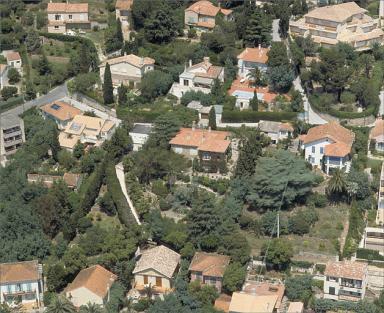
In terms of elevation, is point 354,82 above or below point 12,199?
above

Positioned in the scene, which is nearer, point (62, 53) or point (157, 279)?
point (157, 279)

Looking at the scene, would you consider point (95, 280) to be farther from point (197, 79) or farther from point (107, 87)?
point (197, 79)

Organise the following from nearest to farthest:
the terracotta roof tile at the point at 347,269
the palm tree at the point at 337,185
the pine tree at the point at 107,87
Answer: the terracotta roof tile at the point at 347,269
the palm tree at the point at 337,185
the pine tree at the point at 107,87

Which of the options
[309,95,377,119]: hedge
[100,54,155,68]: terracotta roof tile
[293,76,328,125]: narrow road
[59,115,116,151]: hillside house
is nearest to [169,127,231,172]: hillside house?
[59,115,116,151]: hillside house

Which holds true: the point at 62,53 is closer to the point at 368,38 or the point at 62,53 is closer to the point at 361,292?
the point at 368,38

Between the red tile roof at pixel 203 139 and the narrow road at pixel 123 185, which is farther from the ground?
the red tile roof at pixel 203 139

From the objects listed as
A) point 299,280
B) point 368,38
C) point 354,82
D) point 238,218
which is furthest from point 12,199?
point 368,38

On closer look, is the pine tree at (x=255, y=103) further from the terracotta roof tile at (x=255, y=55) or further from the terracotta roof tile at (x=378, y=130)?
the terracotta roof tile at (x=378, y=130)

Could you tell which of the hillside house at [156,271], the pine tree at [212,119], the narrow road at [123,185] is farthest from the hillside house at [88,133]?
the hillside house at [156,271]
